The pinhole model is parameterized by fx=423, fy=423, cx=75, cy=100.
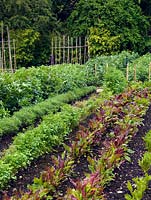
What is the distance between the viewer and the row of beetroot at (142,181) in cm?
432

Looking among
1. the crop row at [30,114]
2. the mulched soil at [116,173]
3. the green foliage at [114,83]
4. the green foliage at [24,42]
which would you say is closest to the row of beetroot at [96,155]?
the mulched soil at [116,173]

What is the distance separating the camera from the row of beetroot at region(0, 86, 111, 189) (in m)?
5.41

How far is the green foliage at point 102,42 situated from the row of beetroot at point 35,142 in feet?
→ 40.4

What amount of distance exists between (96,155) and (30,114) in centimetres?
262

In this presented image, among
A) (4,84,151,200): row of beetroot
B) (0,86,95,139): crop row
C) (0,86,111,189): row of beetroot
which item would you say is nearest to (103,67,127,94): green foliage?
(0,86,95,139): crop row

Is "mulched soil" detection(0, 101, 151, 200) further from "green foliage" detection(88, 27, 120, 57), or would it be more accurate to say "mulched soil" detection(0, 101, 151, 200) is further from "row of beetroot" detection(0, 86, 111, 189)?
"green foliage" detection(88, 27, 120, 57)

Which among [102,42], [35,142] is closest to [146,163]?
[35,142]

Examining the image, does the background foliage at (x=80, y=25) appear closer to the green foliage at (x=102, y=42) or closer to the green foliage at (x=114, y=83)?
the green foliage at (x=102, y=42)

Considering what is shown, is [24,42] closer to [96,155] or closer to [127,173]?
[96,155]

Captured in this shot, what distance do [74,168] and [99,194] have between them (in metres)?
1.31

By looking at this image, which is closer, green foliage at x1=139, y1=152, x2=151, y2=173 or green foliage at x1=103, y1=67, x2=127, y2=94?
green foliage at x1=139, y1=152, x2=151, y2=173

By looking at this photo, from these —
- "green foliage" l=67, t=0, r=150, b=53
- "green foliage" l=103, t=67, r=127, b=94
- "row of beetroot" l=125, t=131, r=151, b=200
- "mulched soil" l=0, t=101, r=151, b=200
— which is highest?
"green foliage" l=67, t=0, r=150, b=53

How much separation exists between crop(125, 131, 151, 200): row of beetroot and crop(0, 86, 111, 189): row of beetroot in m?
1.47

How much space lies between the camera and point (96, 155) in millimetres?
6258
